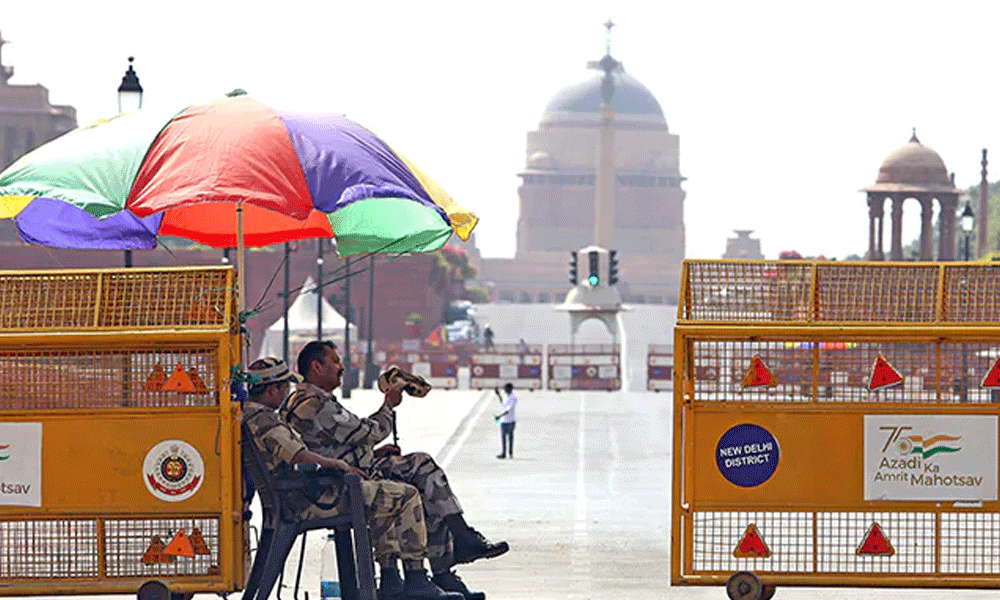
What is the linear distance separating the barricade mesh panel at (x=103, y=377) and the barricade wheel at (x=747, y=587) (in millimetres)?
2989

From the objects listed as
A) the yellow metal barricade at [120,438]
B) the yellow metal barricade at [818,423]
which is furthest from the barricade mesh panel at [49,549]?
the yellow metal barricade at [818,423]

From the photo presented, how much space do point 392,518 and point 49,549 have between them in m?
1.87

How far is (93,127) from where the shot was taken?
13.5 m

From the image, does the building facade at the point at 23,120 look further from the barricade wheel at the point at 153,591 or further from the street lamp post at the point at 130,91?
the barricade wheel at the point at 153,591

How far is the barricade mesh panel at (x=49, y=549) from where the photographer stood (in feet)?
40.9

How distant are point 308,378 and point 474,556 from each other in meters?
1.31

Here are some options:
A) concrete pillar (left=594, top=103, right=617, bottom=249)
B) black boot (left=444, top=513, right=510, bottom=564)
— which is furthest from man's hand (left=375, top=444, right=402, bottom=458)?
concrete pillar (left=594, top=103, right=617, bottom=249)

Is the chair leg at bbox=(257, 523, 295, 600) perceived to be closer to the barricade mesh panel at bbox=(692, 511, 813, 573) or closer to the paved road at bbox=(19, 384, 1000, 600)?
the barricade mesh panel at bbox=(692, 511, 813, 573)

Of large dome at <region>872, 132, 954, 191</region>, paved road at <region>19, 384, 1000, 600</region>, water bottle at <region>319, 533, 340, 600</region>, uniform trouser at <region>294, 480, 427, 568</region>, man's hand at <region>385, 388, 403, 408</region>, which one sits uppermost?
large dome at <region>872, 132, 954, 191</region>

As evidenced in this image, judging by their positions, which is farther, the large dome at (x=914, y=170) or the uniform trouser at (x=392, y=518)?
the large dome at (x=914, y=170)

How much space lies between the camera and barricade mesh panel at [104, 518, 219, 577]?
12.4 meters

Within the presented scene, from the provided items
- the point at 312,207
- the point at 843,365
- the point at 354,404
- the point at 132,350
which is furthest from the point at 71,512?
the point at 354,404

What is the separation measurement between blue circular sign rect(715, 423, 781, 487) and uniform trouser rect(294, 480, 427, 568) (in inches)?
69.3

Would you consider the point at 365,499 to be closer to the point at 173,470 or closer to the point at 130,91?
the point at 173,470
